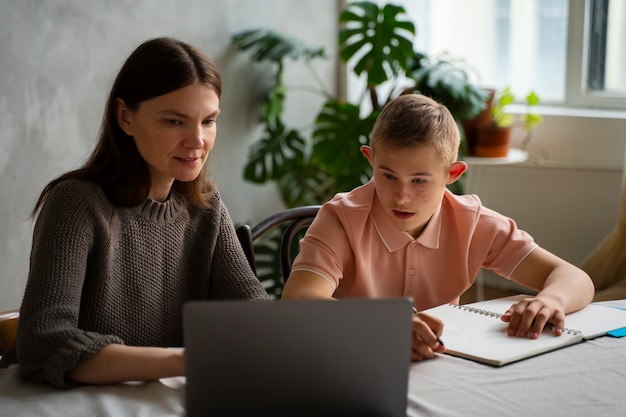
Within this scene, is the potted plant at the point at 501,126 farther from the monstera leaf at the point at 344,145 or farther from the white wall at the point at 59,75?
the white wall at the point at 59,75

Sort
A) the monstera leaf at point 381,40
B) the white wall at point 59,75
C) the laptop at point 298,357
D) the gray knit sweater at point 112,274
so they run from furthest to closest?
the monstera leaf at point 381,40 → the white wall at point 59,75 → the gray knit sweater at point 112,274 → the laptop at point 298,357

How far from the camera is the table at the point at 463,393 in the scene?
3.66 feet

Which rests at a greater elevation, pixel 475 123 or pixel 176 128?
pixel 176 128

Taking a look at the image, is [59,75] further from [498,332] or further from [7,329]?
[498,332]

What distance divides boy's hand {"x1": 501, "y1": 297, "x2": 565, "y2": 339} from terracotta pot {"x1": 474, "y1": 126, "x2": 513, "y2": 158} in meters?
1.89

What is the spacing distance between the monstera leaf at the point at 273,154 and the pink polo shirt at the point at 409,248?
170 cm

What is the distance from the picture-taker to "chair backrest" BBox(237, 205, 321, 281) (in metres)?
1.80

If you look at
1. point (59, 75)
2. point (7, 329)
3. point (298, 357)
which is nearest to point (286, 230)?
point (7, 329)

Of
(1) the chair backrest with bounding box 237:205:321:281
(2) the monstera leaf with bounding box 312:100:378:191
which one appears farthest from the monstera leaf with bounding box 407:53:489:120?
(1) the chair backrest with bounding box 237:205:321:281

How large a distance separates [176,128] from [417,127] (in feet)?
1.41

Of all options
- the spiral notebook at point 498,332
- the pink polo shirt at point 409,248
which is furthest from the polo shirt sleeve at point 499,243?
the spiral notebook at point 498,332

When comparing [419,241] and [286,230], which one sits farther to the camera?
[286,230]

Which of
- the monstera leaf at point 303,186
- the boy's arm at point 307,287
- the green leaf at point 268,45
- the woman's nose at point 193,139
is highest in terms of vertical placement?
the green leaf at point 268,45

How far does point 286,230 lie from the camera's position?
1814mm
